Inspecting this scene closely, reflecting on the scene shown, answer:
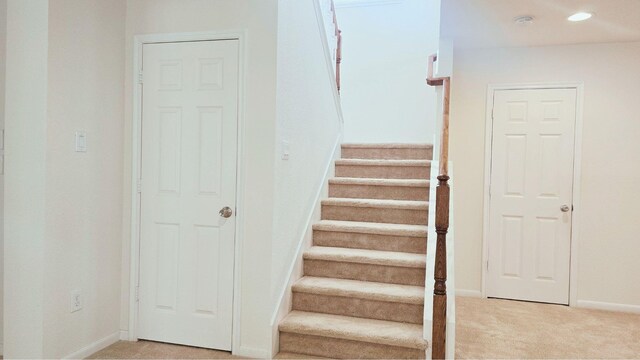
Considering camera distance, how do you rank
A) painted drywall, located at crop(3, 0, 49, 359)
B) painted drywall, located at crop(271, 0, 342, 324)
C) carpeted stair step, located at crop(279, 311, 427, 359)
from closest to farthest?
1. painted drywall, located at crop(3, 0, 49, 359)
2. carpeted stair step, located at crop(279, 311, 427, 359)
3. painted drywall, located at crop(271, 0, 342, 324)

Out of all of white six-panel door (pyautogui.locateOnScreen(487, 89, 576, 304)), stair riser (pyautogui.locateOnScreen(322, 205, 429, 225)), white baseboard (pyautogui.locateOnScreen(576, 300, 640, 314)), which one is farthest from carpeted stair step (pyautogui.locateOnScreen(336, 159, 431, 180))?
white baseboard (pyautogui.locateOnScreen(576, 300, 640, 314))

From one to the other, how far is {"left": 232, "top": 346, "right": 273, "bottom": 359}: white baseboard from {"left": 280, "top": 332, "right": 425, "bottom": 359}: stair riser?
129 mm

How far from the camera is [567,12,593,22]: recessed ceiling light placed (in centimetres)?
325

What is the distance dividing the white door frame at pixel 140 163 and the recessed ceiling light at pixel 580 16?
8.16 ft

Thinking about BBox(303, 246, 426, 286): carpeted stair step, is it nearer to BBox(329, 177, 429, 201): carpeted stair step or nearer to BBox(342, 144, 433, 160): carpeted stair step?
BBox(329, 177, 429, 201): carpeted stair step

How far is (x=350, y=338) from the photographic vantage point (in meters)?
2.62

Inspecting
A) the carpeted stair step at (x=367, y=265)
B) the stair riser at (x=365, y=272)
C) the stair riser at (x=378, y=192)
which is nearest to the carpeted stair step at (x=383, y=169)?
the stair riser at (x=378, y=192)

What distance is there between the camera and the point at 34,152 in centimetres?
240

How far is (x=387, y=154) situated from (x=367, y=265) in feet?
4.94

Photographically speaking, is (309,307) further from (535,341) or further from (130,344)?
(535,341)

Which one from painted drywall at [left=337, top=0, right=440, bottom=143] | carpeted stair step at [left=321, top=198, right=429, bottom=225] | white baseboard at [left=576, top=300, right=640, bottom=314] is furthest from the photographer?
painted drywall at [left=337, top=0, right=440, bottom=143]

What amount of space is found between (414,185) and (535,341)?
1453 mm

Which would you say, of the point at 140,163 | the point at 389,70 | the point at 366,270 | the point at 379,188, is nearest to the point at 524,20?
the point at 379,188

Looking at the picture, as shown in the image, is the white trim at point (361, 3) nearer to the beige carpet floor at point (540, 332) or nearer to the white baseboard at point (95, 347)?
the beige carpet floor at point (540, 332)
